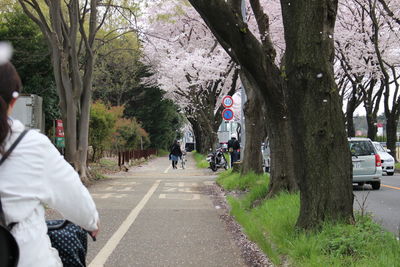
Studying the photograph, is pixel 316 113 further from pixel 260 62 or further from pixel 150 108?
pixel 150 108

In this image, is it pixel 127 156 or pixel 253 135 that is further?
pixel 127 156

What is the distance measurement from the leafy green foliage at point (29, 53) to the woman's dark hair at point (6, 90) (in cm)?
2151

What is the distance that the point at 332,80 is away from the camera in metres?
5.84

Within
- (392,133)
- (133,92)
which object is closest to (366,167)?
(392,133)

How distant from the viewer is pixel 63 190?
198cm

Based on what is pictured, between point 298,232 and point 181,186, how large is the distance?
34.4 feet

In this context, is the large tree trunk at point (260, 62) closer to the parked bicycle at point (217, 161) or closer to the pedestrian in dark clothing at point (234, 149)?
the pedestrian in dark clothing at point (234, 149)

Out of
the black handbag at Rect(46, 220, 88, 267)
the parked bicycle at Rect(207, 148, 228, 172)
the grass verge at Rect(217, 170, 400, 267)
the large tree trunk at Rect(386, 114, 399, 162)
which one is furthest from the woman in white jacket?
the large tree trunk at Rect(386, 114, 399, 162)

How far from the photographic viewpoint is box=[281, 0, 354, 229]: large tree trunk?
573cm

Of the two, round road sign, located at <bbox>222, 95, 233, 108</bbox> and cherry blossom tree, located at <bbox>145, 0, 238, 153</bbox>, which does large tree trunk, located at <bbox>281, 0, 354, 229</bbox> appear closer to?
round road sign, located at <bbox>222, 95, 233, 108</bbox>

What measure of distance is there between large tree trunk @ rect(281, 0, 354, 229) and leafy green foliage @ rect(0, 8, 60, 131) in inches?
737

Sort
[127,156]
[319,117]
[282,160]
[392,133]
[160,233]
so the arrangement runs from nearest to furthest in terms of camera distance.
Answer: [319,117]
[160,233]
[282,160]
[392,133]
[127,156]

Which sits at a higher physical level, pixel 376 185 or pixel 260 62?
pixel 260 62

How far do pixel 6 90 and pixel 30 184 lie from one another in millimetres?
396
